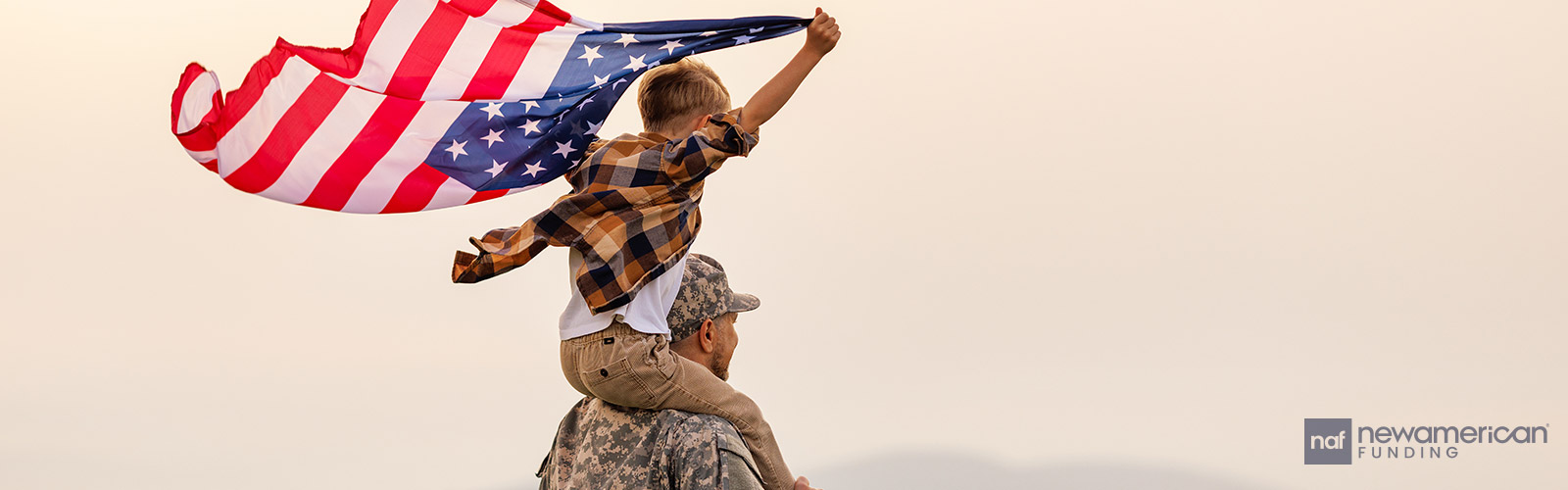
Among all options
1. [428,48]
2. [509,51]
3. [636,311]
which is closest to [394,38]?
[428,48]

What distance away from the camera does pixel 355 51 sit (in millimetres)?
2342

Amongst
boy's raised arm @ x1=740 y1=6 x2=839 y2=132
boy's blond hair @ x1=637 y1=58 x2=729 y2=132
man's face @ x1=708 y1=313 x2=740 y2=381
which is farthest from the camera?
man's face @ x1=708 y1=313 x2=740 y2=381

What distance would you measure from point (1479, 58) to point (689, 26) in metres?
3.89

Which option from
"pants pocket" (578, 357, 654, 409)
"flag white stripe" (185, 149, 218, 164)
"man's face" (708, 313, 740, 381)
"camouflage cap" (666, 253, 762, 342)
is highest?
"flag white stripe" (185, 149, 218, 164)

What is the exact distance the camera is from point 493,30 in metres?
2.37

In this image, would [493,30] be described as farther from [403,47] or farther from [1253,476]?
[1253,476]

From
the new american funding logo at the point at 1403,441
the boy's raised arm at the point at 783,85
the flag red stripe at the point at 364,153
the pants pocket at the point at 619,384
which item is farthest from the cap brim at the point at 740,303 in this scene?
the new american funding logo at the point at 1403,441

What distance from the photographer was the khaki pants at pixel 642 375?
6.79 feet

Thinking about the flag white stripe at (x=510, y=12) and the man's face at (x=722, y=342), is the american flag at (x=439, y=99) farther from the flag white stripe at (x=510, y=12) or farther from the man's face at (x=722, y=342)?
the man's face at (x=722, y=342)

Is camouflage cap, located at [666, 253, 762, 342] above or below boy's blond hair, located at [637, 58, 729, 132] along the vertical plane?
below

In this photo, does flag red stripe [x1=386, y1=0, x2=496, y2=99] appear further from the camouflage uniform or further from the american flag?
the camouflage uniform

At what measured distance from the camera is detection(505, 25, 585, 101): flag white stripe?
2.35 meters

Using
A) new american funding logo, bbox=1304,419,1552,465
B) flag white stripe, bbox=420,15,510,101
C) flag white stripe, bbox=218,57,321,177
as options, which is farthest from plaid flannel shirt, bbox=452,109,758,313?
new american funding logo, bbox=1304,419,1552,465

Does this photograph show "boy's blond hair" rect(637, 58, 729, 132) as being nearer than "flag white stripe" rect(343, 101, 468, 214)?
Yes
